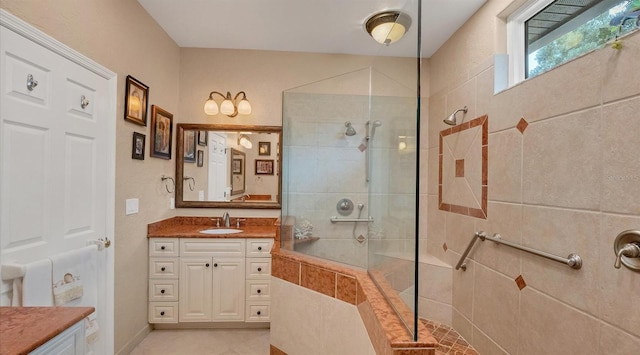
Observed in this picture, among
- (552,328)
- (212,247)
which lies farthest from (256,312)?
(552,328)

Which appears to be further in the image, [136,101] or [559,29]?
[136,101]

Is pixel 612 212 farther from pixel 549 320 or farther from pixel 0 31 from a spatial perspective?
pixel 0 31

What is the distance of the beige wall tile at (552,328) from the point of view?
122 cm

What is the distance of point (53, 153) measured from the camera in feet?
4.86

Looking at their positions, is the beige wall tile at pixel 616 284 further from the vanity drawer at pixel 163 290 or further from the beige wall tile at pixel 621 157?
the vanity drawer at pixel 163 290

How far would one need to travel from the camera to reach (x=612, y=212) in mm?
1124

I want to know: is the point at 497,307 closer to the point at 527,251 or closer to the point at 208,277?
the point at 527,251

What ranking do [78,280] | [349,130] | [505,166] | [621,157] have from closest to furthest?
1. [621,157]
2. [78,280]
3. [505,166]
4. [349,130]

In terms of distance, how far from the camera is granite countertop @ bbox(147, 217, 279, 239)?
97.7 inches

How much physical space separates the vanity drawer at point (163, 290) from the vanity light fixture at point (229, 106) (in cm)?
164

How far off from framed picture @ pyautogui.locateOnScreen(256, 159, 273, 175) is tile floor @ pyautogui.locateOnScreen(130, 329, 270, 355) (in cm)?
150

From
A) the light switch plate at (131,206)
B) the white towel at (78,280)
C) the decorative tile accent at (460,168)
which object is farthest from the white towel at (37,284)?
the decorative tile accent at (460,168)

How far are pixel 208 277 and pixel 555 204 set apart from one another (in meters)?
2.53

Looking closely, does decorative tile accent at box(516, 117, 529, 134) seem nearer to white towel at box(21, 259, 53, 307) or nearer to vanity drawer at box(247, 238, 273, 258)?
vanity drawer at box(247, 238, 273, 258)
